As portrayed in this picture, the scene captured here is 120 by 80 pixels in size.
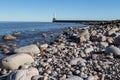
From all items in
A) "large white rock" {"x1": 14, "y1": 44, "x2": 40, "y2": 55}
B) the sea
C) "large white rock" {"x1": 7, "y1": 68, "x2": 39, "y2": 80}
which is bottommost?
the sea

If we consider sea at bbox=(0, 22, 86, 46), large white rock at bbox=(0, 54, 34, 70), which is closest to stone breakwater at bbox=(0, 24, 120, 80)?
large white rock at bbox=(0, 54, 34, 70)

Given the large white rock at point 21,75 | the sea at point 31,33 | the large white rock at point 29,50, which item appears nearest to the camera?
the large white rock at point 21,75

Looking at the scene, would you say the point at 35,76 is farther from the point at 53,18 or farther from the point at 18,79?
the point at 53,18

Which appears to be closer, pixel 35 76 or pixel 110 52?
pixel 35 76

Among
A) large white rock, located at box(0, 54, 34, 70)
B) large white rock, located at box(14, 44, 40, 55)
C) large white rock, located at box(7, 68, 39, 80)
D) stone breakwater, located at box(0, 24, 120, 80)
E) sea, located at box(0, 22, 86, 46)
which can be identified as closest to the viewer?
large white rock, located at box(7, 68, 39, 80)

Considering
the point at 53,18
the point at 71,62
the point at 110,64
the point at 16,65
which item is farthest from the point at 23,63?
the point at 53,18

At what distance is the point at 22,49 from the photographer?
14.2 m

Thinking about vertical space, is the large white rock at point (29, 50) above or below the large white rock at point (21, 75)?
below

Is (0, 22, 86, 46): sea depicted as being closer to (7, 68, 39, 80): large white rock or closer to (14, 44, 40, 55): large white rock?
(14, 44, 40, 55): large white rock

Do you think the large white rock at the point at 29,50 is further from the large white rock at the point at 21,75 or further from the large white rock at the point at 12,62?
the large white rock at the point at 21,75

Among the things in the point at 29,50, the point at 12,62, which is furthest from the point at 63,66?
the point at 29,50

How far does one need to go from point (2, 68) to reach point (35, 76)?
2.48 m

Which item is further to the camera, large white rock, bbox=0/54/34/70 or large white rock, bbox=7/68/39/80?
large white rock, bbox=0/54/34/70

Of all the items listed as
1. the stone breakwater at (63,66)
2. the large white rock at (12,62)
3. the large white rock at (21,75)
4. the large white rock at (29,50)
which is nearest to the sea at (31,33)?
the large white rock at (29,50)
